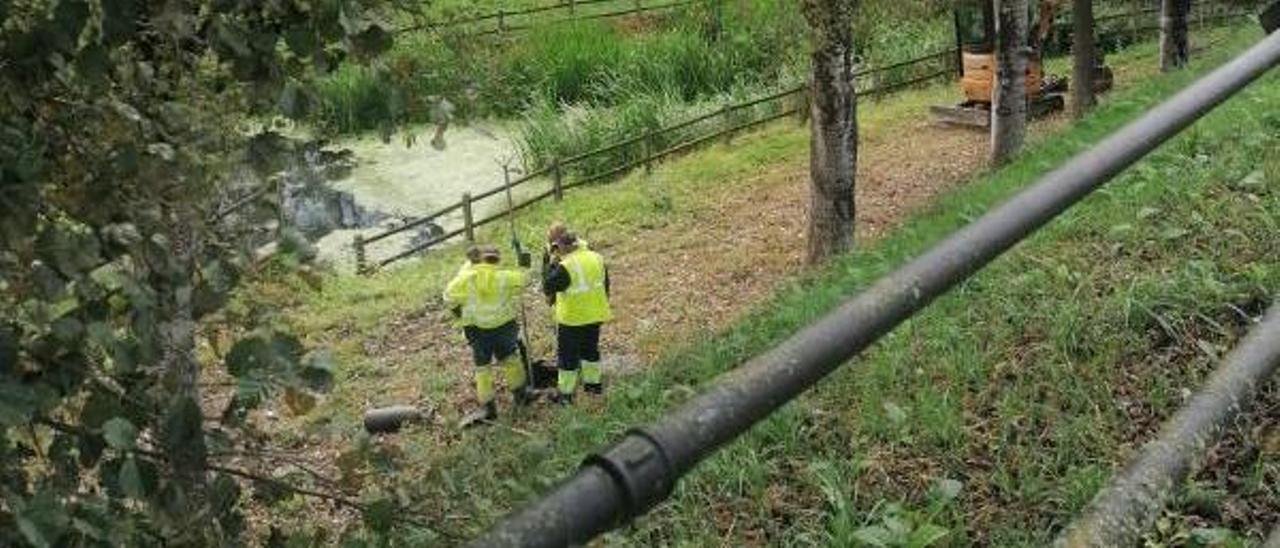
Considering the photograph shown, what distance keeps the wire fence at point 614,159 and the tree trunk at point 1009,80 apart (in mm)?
7137

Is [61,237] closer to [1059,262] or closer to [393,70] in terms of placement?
[393,70]

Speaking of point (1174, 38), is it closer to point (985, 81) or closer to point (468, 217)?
point (985, 81)

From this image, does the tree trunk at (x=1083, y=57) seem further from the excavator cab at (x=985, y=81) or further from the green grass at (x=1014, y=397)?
the green grass at (x=1014, y=397)

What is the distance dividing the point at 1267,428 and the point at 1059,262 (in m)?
1.90

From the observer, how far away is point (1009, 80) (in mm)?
16828

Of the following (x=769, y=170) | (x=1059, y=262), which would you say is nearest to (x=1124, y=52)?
(x=769, y=170)

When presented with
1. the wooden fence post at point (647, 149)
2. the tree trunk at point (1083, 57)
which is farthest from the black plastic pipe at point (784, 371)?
the wooden fence post at point (647, 149)

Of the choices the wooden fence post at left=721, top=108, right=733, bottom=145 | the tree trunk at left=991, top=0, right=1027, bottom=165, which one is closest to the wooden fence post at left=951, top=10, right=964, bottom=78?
the wooden fence post at left=721, top=108, right=733, bottom=145

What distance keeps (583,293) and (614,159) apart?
39.2 feet

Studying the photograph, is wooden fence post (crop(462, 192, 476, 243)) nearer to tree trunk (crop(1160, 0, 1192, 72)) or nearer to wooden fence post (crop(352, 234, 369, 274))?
wooden fence post (crop(352, 234, 369, 274))

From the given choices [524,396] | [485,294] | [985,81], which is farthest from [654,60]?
[485,294]

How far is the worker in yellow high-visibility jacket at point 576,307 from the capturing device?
11328mm

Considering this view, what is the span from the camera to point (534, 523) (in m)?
1.09

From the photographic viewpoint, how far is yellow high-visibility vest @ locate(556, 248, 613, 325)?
1134cm
